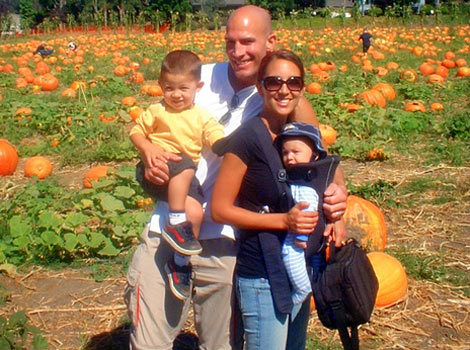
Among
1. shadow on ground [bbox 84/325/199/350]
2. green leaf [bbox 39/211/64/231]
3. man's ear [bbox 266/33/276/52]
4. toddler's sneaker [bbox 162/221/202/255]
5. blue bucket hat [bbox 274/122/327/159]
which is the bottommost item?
shadow on ground [bbox 84/325/199/350]

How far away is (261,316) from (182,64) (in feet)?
3.87

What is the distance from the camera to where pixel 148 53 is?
20703 mm

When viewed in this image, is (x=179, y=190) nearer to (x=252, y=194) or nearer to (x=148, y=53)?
(x=252, y=194)

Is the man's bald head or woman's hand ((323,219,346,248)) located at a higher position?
the man's bald head

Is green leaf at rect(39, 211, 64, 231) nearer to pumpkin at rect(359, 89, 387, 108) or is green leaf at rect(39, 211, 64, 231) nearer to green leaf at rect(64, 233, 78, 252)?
green leaf at rect(64, 233, 78, 252)

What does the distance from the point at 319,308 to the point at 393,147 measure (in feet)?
19.8

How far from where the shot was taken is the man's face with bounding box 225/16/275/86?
119 inches

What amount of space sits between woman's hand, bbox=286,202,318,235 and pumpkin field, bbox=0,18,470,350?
5.82ft

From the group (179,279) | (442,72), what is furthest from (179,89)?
(442,72)

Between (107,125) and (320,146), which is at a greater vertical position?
(320,146)

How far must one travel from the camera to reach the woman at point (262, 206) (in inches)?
101

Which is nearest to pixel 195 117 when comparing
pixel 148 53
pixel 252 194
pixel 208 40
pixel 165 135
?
pixel 165 135

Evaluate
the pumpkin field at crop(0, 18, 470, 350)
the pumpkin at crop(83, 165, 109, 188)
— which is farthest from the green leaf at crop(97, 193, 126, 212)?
the pumpkin at crop(83, 165, 109, 188)

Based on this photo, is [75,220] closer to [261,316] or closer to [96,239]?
[96,239]
